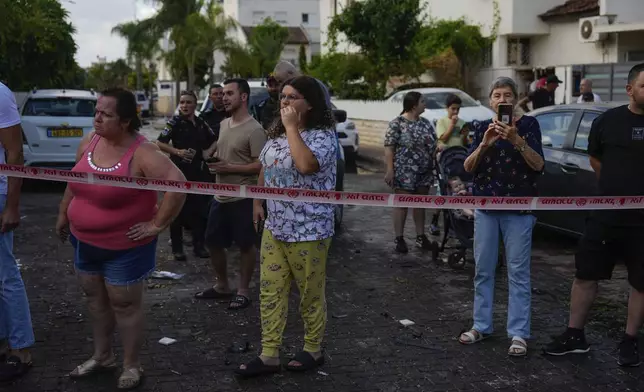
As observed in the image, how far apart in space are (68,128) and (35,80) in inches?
224

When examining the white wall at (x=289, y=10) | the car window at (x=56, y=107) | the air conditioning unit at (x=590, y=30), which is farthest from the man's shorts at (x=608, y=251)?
the white wall at (x=289, y=10)

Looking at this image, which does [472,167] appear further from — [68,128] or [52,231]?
[68,128]

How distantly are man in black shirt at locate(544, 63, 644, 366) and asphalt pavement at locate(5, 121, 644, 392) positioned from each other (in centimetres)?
19

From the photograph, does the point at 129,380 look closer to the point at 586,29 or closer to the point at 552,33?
the point at 586,29

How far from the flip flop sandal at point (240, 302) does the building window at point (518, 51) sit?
78.7 ft

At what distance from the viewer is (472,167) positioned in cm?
562

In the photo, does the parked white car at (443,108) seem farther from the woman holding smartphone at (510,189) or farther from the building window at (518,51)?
the woman holding smartphone at (510,189)

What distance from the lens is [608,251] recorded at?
17.9 feet

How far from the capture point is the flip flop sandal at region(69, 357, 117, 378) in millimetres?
5117

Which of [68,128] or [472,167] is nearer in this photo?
[472,167]

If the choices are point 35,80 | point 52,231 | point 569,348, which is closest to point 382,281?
point 569,348

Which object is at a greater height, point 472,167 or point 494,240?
point 472,167

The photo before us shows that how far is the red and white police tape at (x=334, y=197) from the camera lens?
468 centimetres

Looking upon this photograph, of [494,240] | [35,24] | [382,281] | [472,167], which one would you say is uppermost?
[35,24]
